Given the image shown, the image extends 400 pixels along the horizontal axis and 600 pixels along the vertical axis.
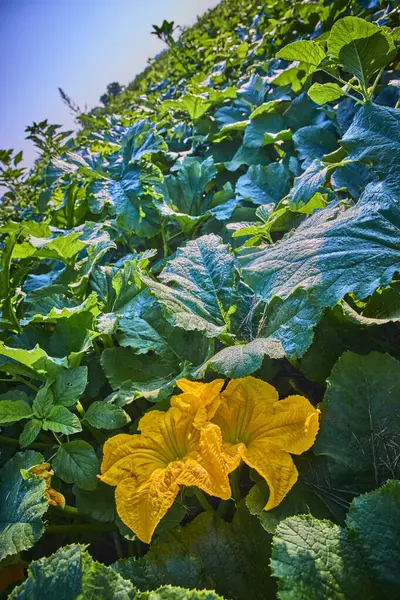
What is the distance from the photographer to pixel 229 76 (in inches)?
125

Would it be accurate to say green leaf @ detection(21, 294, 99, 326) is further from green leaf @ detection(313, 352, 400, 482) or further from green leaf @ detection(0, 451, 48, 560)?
green leaf @ detection(313, 352, 400, 482)

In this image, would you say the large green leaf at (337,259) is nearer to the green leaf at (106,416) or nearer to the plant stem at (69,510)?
the green leaf at (106,416)

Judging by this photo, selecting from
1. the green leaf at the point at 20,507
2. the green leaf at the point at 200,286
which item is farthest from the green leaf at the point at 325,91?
the green leaf at the point at 20,507

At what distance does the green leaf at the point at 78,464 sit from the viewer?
1.01m

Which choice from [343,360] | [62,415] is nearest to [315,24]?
[343,360]

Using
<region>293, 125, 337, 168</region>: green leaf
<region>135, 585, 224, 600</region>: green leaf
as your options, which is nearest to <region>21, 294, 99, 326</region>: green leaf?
<region>135, 585, 224, 600</region>: green leaf

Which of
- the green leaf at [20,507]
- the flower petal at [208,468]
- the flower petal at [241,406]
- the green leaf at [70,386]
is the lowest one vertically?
the flower petal at [241,406]

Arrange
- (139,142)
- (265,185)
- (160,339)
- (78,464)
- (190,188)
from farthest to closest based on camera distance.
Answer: (139,142)
(190,188)
(265,185)
(160,339)
(78,464)

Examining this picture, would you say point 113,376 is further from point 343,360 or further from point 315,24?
point 315,24

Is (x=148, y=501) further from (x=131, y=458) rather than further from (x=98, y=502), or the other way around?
(x=98, y=502)

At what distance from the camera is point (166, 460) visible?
958mm

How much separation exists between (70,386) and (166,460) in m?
0.31

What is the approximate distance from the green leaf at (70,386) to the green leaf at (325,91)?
95 cm

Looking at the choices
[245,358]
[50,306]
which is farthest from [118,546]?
[50,306]
